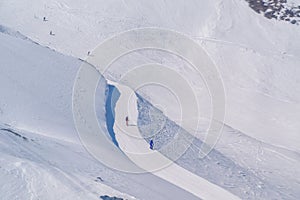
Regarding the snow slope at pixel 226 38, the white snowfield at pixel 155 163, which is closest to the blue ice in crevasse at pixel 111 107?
the white snowfield at pixel 155 163

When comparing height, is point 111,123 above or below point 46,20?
below

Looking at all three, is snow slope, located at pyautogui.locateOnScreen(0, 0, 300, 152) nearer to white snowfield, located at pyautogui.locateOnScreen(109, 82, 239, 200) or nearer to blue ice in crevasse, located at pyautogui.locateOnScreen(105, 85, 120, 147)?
blue ice in crevasse, located at pyautogui.locateOnScreen(105, 85, 120, 147)

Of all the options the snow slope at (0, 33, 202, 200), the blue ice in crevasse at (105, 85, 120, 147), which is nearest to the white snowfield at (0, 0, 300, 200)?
the snow slope at (0, 33, 202, 200)

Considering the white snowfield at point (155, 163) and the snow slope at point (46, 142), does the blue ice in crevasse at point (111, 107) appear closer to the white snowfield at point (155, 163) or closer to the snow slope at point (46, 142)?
the white snowfield at point (155, 163)

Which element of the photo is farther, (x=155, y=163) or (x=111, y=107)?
(x=111, y=107)

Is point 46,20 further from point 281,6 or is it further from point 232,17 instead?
point 281,6

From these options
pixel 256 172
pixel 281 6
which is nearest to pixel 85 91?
pixel 256 172

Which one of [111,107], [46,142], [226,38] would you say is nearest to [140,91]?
[111,107]

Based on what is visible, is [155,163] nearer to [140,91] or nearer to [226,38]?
[140,91]
